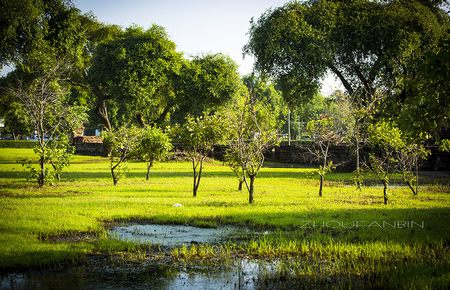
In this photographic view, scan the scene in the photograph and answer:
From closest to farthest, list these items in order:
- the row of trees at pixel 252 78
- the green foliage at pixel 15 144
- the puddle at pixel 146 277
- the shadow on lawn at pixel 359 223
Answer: the puddle at pixel 146 277 < the shadow on lawn at pixel 359 223 < the row of trees at pixel 252 78 < the green foliage at pixel 15 144

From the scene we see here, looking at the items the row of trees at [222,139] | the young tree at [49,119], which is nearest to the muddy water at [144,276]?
the row of trees at [222,139]

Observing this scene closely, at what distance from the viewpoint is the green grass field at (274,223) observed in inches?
340

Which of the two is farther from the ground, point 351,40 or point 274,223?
point 351,40

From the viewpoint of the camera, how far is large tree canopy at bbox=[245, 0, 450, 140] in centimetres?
3244

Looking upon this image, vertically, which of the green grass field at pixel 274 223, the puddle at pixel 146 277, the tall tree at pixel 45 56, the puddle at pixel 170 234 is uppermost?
the tall tree at pixel 45 56

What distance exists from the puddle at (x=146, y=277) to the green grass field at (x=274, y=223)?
68cm

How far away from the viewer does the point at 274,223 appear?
42.5ft

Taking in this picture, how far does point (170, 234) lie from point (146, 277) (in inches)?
154

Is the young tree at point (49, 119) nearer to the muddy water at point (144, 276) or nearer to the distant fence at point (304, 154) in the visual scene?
the muddy water at point (144, 276)

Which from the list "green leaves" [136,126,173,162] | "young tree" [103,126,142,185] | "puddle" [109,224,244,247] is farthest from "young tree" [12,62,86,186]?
"puddle" [109,224,244,247]

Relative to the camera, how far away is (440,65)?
319 inches

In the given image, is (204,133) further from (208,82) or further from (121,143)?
(208,82)

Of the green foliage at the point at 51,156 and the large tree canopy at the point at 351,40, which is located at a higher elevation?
the large tree canopy at the point at 351,40

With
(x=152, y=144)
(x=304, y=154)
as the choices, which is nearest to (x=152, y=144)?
(x=152, y=144)
